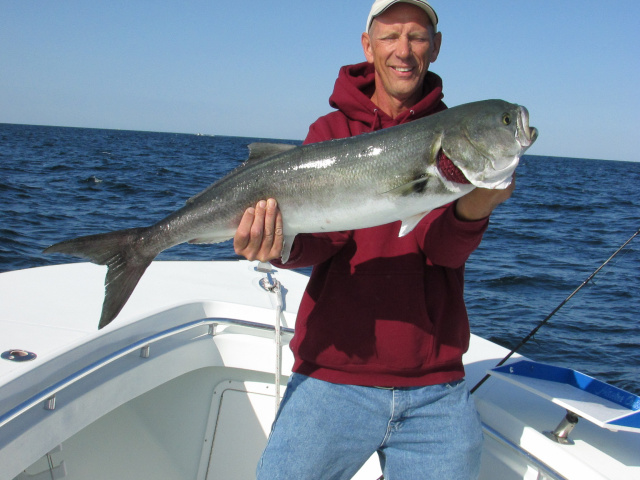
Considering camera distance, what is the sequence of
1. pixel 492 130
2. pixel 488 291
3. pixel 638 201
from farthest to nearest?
pixel 638 201
pixel 488 291
pixel 492 130

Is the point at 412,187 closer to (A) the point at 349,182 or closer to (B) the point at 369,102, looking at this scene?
(A) the point at 349,182

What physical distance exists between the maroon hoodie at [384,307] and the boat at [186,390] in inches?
29.9

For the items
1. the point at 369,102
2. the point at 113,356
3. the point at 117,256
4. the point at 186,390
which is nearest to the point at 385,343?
the point at 369,102

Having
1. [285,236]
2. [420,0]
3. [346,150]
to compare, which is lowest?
[285,236]

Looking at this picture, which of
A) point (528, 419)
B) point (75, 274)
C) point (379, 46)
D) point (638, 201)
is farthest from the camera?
point (638, 201)

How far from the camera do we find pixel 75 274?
4777mm

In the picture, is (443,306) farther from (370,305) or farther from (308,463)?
(308,463)

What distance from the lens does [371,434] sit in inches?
110

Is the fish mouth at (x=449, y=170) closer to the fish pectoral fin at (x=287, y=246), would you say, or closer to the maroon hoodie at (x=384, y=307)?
the maroon hoodie at (x=384, y=307)

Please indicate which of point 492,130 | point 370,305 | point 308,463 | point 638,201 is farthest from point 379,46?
point 638,201

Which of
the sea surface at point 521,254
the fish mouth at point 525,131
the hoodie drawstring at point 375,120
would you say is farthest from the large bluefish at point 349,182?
the sea surface at point 521,254

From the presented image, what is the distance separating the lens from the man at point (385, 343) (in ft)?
9.05

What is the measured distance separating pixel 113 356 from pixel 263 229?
1.30 meters

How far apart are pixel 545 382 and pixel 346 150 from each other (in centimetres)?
189
